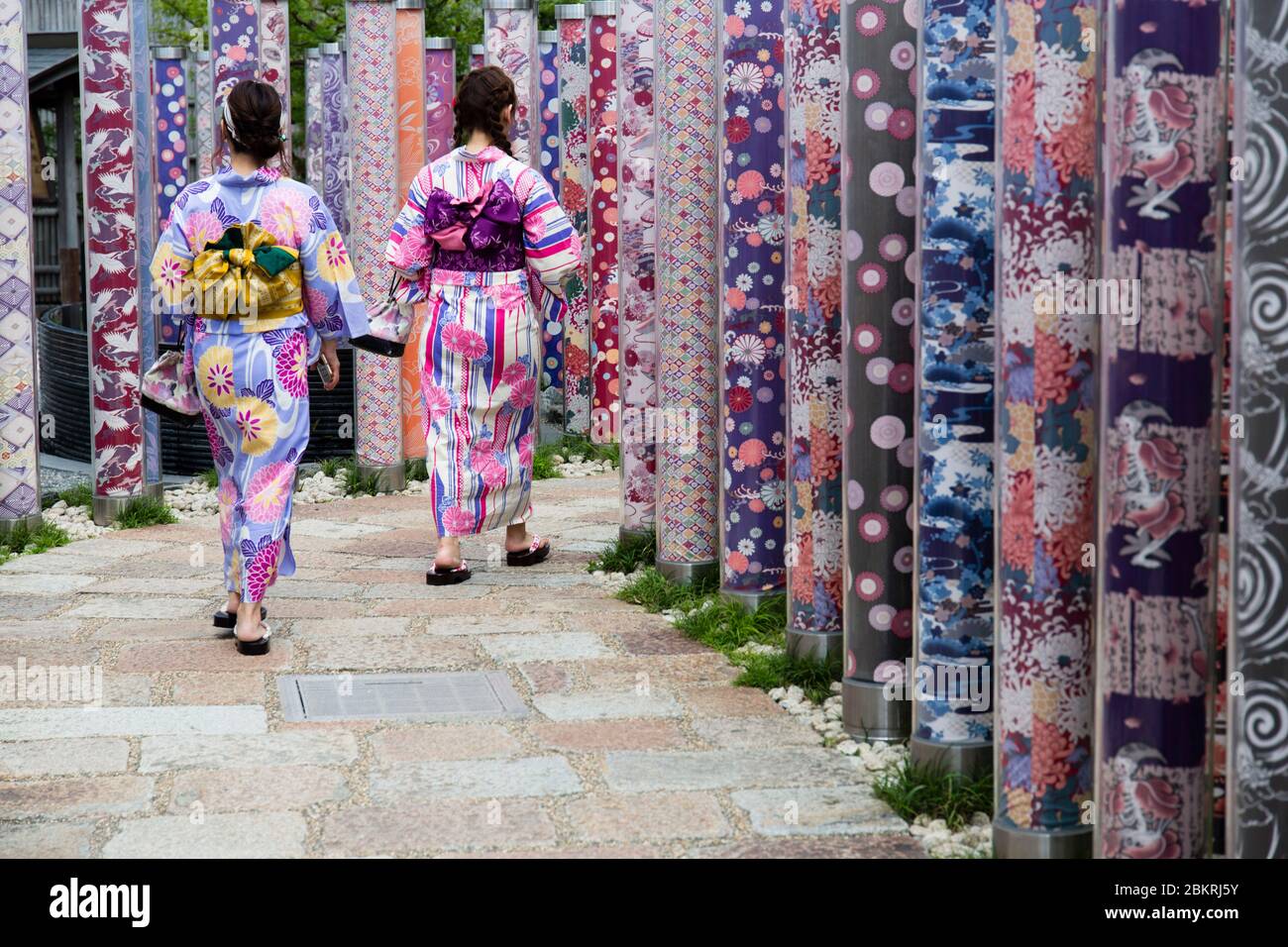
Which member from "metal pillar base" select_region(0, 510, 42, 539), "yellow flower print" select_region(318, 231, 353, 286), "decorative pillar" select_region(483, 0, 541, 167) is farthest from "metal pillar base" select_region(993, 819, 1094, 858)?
"decorative pillar" select_region(483, 0, 541, 167)

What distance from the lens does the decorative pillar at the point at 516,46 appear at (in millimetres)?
11516

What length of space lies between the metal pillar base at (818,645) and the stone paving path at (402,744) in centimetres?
25

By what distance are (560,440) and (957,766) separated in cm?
772

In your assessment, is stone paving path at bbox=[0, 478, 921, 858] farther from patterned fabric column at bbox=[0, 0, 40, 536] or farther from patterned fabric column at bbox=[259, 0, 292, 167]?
patterned fabric column at bbox=[259, 0, 292, 167]

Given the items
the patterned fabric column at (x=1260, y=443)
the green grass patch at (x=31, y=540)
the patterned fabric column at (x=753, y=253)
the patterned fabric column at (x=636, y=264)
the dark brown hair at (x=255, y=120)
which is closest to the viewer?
the patterned fabric column at (x=1260, y=443)

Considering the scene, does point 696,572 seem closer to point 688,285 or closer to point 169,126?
point 688,285

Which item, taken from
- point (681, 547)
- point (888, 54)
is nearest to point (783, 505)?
point (681, 547)

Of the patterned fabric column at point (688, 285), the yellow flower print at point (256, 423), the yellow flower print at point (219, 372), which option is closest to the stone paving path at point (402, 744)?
the patterned fabric column at point (688, 285)

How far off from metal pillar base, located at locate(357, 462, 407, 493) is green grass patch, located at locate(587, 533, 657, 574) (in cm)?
287

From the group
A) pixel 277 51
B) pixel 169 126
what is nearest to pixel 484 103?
pixel 169 126

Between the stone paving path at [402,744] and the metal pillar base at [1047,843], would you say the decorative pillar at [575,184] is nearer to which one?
the stone paving path at [402,744]

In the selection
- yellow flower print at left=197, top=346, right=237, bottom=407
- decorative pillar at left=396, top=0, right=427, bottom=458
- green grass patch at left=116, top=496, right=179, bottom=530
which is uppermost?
decorative pillar at left=396, top=0, right=427, bottom=458

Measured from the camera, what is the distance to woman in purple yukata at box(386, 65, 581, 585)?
22.7ft
